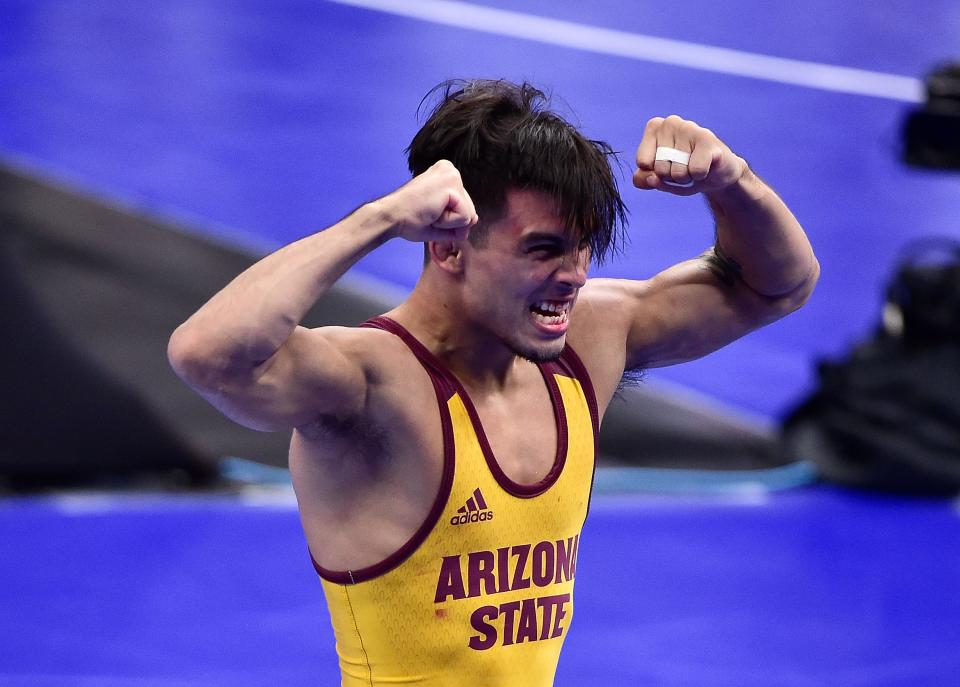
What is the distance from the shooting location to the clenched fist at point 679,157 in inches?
102

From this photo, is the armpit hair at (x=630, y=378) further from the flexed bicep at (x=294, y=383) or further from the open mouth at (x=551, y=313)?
the flexed bicep at (x=294, y=383)

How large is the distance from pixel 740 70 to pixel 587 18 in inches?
49.7

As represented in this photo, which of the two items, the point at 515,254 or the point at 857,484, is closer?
the point at 515,254

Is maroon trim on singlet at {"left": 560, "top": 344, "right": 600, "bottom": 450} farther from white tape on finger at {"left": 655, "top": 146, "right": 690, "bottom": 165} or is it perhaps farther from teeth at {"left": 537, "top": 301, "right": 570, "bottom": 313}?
white tape on finger at {"left": 655, "top": 146, "right": 690, "bottom": 165}

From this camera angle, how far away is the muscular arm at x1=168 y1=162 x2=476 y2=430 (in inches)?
89.4

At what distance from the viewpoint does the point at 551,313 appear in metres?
2.58

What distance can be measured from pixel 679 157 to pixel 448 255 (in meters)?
0.45

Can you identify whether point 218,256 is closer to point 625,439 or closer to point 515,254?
point 625,439

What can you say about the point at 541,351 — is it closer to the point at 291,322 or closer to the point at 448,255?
the point at 448,255

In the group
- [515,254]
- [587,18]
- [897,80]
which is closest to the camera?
[515,254]

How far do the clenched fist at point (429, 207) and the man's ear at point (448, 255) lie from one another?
0.70 feet

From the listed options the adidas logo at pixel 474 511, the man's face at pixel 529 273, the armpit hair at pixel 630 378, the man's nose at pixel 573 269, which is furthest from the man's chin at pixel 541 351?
the armpit hair at pixel 630 378

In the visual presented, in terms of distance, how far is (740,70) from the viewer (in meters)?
9.90

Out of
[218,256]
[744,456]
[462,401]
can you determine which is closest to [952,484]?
[744,456]
